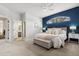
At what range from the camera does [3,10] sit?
17.8ft

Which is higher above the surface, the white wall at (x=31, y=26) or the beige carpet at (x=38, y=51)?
the white wall at (x=31, y=26)

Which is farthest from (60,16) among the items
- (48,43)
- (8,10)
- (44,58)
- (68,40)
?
(44,58)

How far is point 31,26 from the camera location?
24.6ft

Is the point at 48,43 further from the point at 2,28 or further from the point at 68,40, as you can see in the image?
the point at 2,28

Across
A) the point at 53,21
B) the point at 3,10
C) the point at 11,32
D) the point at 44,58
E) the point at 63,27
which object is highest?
the point at 3,10

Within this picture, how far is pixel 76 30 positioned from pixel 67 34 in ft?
A: 2.47

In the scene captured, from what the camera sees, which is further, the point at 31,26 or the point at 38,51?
the point at 31,26

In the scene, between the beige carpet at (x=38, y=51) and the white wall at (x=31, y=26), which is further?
the white wall at (x=31, y=26)

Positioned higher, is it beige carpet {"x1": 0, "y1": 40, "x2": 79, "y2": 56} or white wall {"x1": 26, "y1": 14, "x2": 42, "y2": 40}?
white wall {"x1": 26, "y1": 14, "x2": 42, "y2": 40}

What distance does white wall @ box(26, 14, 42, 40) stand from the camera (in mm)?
6954

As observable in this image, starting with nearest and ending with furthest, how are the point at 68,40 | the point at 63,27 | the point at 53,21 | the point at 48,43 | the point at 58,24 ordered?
1. the point at 48,43
2. the point at 68,40
3. the point at 63,27
4. the point at 58,24
5. the point at 53,21

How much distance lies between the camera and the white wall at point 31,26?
695cm

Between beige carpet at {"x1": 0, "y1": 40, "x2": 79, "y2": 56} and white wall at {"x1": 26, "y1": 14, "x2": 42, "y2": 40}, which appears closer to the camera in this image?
beige carpet at {"x1": 0, "y1": 40, "x2": 79, "y2": 56}

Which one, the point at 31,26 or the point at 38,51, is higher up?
the point at 31,26
